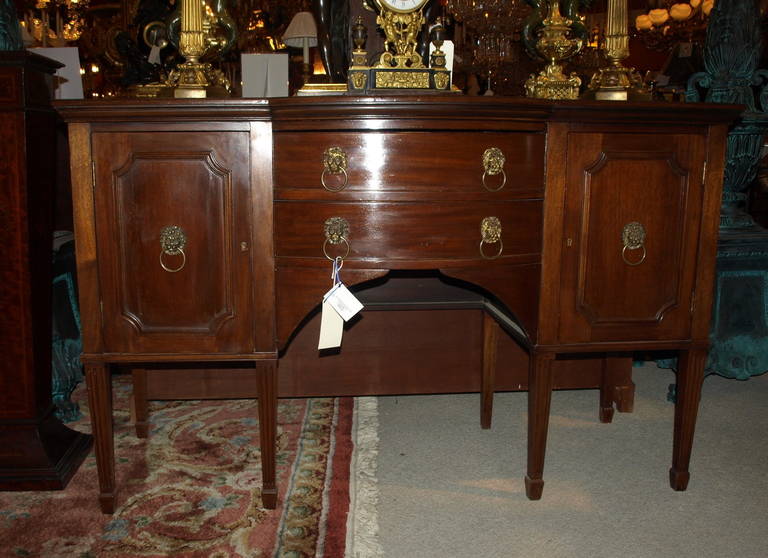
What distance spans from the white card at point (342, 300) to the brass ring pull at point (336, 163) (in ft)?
0.72

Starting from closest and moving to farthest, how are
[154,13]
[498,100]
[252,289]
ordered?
1. [498,100]
2. [252,289]
3. [154,13]

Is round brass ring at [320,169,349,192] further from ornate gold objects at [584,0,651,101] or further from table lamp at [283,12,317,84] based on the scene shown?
table lamp at [283,12,317,84]

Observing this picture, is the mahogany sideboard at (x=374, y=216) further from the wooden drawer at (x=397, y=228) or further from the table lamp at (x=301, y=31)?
the table lamp at (x=301, y=31)

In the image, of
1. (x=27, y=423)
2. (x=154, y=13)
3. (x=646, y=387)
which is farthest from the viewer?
(x=154, y=13)

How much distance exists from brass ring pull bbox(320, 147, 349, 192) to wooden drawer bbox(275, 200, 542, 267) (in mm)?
52

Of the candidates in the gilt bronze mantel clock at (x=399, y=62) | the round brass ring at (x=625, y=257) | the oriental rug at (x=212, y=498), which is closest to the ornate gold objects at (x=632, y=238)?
the round brass ring at (x=625, y=257)

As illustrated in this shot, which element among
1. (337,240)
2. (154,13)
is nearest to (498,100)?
(337,240)

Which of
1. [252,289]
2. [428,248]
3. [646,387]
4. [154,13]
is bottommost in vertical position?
[646,387]

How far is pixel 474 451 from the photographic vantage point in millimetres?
2012

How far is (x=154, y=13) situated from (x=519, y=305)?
7.02 feet

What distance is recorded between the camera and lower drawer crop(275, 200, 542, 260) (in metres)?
1.49

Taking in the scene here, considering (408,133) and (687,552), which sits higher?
(408,133)

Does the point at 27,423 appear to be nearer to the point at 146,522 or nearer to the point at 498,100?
the point at 146,522

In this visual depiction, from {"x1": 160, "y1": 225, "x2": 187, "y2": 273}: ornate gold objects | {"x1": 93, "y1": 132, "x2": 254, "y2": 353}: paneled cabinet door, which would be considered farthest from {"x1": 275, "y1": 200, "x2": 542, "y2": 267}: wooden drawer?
{"x1": 160, "y1": 225, "x2": 187, "y2": 273}: ornate gold objects
